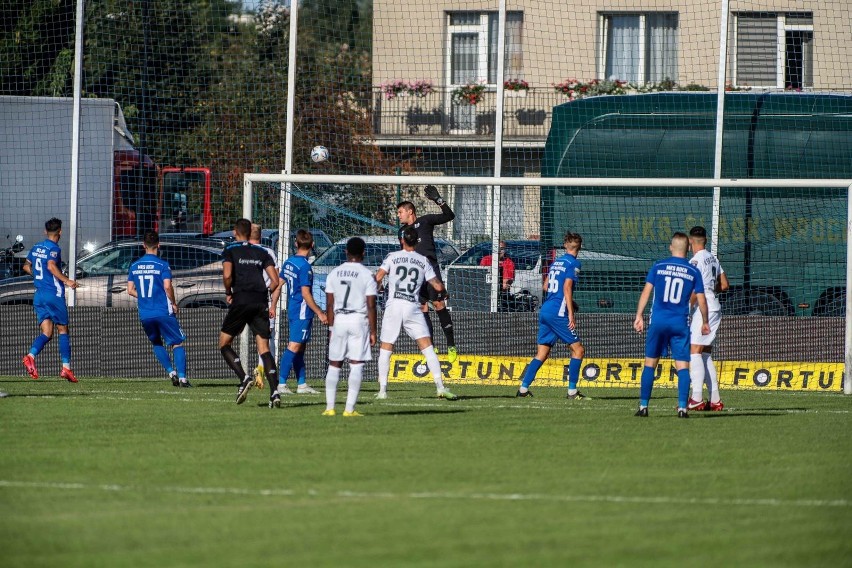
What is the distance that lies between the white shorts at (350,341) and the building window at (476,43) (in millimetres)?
9824

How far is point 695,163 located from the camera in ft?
74.0

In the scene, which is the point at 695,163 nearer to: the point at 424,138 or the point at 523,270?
the point at 523,270

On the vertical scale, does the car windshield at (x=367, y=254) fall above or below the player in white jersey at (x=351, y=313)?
above

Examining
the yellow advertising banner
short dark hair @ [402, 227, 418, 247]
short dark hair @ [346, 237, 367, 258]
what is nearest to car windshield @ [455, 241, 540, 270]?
the yellow advertising banner

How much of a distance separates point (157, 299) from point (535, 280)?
19.4 feet

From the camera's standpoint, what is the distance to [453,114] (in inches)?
982

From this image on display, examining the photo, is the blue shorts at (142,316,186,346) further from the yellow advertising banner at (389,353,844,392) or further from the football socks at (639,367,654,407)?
the football socks at (639,367,654,407)

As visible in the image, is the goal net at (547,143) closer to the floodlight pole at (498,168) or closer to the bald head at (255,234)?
the floodlight pole at (498,168)

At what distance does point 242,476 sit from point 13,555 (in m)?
2.82

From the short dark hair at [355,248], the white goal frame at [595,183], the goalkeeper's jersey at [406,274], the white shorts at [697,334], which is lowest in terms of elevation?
the white shorts at [697,334]

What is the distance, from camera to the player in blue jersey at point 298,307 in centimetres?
1672

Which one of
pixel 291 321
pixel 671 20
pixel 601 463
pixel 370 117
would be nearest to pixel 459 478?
pixel 601 463

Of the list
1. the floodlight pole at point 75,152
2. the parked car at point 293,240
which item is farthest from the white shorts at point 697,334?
the floodlight pole at point 75,152

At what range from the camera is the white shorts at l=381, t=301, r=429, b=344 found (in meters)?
15.8
